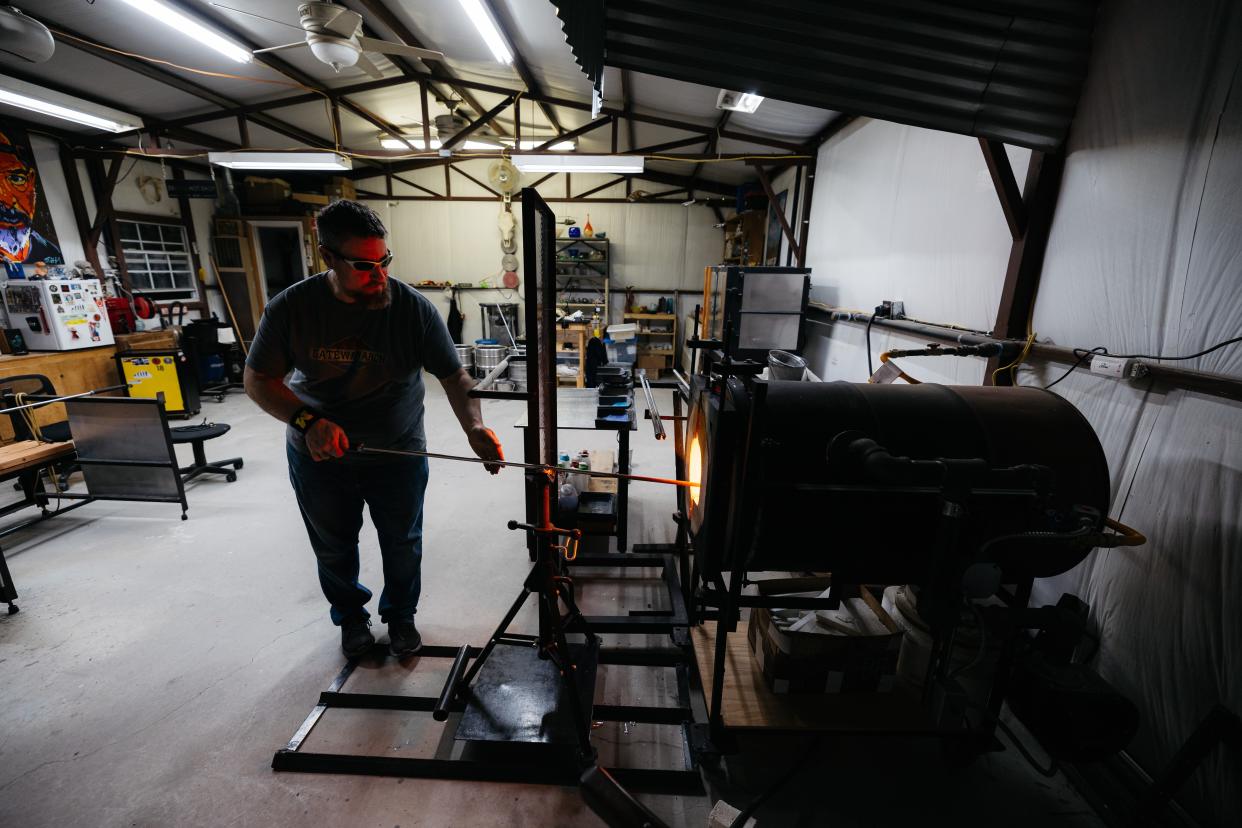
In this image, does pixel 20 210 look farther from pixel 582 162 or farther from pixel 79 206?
pixel 582 162

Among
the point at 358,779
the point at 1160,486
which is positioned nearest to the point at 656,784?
the point at 358,779

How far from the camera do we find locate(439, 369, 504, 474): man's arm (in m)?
1.95

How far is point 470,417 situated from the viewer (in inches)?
81.6

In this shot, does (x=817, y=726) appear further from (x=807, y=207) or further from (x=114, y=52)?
(x=114, y=52)

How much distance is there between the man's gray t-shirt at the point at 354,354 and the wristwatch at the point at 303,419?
0.18m

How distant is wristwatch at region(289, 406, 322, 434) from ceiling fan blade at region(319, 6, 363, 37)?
10.3 ft

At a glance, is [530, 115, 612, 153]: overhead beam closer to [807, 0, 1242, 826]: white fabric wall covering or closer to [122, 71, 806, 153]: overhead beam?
[122, 71, 806, 153]: overhead beam

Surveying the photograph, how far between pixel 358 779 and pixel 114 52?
21.6ft

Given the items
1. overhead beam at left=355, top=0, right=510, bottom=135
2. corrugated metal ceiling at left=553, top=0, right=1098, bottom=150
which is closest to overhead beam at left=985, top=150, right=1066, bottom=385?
corrugated metal ceiling at left=553, top=0, right=1098, bottom=150

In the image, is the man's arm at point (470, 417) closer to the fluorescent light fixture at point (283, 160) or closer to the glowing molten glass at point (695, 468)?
the glowing molten glass at point (695, 468)

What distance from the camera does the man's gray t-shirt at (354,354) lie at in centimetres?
193

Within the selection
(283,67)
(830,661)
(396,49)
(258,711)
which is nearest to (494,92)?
(283,67)

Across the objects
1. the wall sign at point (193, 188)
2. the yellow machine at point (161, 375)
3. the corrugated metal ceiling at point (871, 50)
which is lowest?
the yellow machine at point (161, 375)

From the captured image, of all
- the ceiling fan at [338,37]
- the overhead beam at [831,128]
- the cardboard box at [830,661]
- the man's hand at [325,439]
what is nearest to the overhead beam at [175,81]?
the ceiling fan at [338,37]
